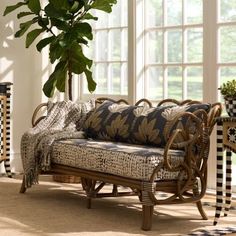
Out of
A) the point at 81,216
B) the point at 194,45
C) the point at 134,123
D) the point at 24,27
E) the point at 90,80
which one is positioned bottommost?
the point at 81,216

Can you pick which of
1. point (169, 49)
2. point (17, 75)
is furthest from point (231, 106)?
point (17, 75)

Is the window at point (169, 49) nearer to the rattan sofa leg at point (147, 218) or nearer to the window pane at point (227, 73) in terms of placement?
the window pane at point (227, 73)

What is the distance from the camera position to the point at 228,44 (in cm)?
539

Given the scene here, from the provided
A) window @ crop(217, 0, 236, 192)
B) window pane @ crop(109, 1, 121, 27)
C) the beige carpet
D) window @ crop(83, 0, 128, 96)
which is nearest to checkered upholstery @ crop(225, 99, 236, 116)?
the beige carpet

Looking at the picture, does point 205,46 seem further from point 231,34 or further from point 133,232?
point 133,232

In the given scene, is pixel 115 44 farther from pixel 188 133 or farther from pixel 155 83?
pixel 188 133

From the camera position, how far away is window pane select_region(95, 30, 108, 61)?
22.2ft

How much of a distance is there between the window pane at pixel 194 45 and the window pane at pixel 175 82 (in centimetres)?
17

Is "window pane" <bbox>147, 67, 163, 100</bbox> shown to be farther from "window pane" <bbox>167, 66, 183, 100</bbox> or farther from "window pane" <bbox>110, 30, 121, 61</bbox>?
"window pane" <bbox>110, 30, 121, 61</bbox>

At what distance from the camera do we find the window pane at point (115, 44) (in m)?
6.58

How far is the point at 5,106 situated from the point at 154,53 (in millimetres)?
1616

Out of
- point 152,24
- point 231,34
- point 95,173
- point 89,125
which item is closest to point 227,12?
point 231,34

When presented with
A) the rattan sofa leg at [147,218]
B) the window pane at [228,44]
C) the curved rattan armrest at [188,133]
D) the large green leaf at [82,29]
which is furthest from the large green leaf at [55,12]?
the rattan sofa leg at [147,218]

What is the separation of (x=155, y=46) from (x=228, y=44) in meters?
0.93
